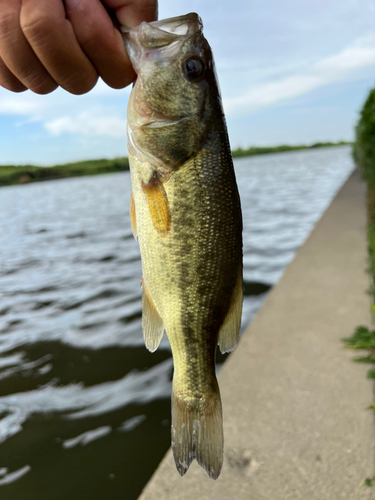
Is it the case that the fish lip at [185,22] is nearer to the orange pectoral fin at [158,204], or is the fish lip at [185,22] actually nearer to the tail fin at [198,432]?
the orange pectoral fin at [158,204]

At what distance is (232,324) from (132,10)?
991 millimetres

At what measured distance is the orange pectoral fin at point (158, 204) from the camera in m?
1.28

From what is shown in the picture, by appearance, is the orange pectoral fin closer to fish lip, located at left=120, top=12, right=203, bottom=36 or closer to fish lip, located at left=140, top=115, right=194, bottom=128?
fish lip, located at left=140, top=115, right=194, bottom=128

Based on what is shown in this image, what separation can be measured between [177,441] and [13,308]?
6.05m

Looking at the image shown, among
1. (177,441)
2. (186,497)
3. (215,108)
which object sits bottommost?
(186,497)

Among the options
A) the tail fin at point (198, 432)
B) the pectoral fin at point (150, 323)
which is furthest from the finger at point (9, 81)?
the tail fin at point (198, 432)

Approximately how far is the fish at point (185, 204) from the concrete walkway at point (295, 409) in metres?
1.36

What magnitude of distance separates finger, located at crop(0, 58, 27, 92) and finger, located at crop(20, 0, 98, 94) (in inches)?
6.3

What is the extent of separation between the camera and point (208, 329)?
145cm

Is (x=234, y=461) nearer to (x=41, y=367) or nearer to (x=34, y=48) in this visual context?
(x=34, y=48)

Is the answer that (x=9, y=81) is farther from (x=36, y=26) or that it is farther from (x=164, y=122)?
(x=164, y=122)

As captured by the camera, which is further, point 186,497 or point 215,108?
point 186,497

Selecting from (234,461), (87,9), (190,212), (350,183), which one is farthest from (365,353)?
(350,183)

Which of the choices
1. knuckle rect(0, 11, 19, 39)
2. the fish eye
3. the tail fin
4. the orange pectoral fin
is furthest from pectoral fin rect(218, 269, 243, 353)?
knuckle rect(0, 11, 19, 39)
